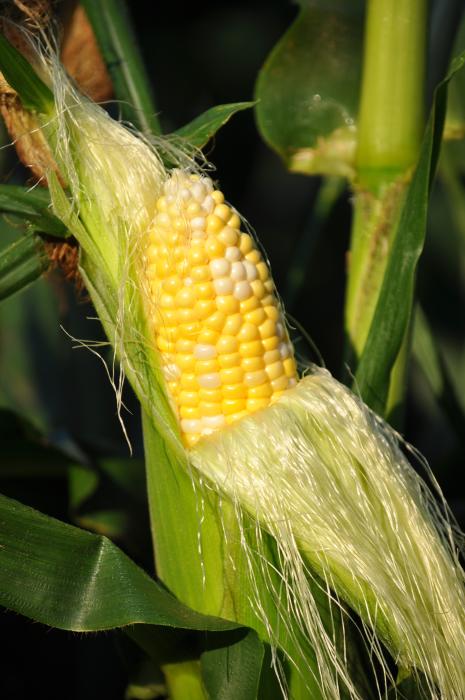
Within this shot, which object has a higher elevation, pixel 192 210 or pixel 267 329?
pixel 192 210

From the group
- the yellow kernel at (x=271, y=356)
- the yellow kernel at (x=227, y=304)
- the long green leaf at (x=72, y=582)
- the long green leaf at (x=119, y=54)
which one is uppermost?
the long green leaf at (x=119, y=54)

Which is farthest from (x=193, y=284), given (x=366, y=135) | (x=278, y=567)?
(x=366, y=135)

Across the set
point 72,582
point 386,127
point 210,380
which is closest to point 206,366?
point 210,380

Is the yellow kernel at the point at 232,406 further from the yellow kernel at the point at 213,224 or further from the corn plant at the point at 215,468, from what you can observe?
the yellow kernel at the point at 213,224

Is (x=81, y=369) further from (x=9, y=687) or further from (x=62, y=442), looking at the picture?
(x=9, y=687)

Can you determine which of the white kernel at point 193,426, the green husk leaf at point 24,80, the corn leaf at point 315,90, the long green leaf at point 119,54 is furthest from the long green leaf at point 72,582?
the corn leaf at point 315,90

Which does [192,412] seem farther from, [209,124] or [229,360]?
[209,124]
